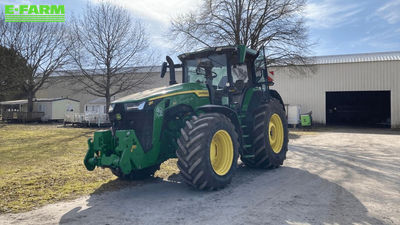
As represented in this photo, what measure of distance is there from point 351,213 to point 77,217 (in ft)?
12.2

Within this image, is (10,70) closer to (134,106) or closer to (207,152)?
(134,106)

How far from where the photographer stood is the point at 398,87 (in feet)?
74.0

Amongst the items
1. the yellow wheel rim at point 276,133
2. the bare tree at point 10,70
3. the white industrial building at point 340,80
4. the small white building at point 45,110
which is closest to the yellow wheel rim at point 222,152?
the yellow wheel rim at point 276,133

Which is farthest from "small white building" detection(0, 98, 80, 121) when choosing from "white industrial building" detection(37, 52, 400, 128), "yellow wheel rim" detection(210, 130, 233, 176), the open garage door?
"yellow wheel rim" detection(210, 130, 233, 176)

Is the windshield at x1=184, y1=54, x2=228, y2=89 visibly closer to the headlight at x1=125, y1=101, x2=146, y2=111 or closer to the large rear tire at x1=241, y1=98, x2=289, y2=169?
the large rear tire at x1=241, y1=98, x2=289, y2=169

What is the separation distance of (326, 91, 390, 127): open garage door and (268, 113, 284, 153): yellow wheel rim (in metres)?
25.3

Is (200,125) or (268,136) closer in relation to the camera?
(200,125)

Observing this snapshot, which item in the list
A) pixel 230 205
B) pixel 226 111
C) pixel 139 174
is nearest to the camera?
pixel 230 205

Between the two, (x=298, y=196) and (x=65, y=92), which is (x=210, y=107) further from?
(x=65, y=92)

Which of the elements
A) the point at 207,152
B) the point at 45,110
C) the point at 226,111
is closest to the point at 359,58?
the point at 226,111

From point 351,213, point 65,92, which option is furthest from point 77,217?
point 65,92

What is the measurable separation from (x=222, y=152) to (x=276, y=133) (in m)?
2.66

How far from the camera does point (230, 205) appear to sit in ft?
14.6

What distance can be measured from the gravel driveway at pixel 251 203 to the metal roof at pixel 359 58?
17.5 metres
